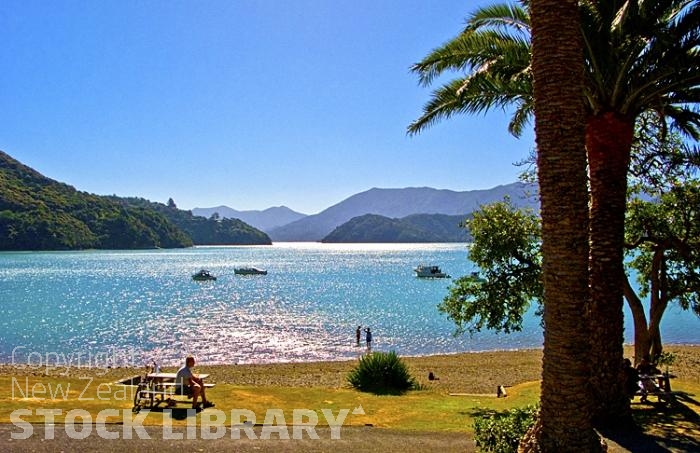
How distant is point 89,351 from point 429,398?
31.0m

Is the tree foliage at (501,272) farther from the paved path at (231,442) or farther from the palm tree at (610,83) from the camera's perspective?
the paved path at (231,442)

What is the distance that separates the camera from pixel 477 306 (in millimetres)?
16172

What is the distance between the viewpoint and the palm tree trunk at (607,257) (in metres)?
10.9

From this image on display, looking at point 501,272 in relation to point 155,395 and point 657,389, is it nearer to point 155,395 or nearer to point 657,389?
point 657,389

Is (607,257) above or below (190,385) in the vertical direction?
above

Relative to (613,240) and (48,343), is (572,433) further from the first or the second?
(48,343)

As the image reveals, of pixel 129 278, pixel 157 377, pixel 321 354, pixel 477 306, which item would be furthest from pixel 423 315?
pixel 129 278

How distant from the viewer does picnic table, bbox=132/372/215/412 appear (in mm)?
12195

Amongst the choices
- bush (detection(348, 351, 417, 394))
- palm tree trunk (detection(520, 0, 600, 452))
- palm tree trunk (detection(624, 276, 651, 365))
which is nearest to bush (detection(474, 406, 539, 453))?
palm tree trunk (detection(520, 0, 600, 452))

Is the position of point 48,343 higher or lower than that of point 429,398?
lower

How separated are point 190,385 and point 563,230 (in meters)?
9.71

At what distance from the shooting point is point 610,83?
10891 mm

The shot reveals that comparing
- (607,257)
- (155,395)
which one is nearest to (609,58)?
(607,257)

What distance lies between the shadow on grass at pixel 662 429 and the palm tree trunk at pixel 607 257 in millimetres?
482
